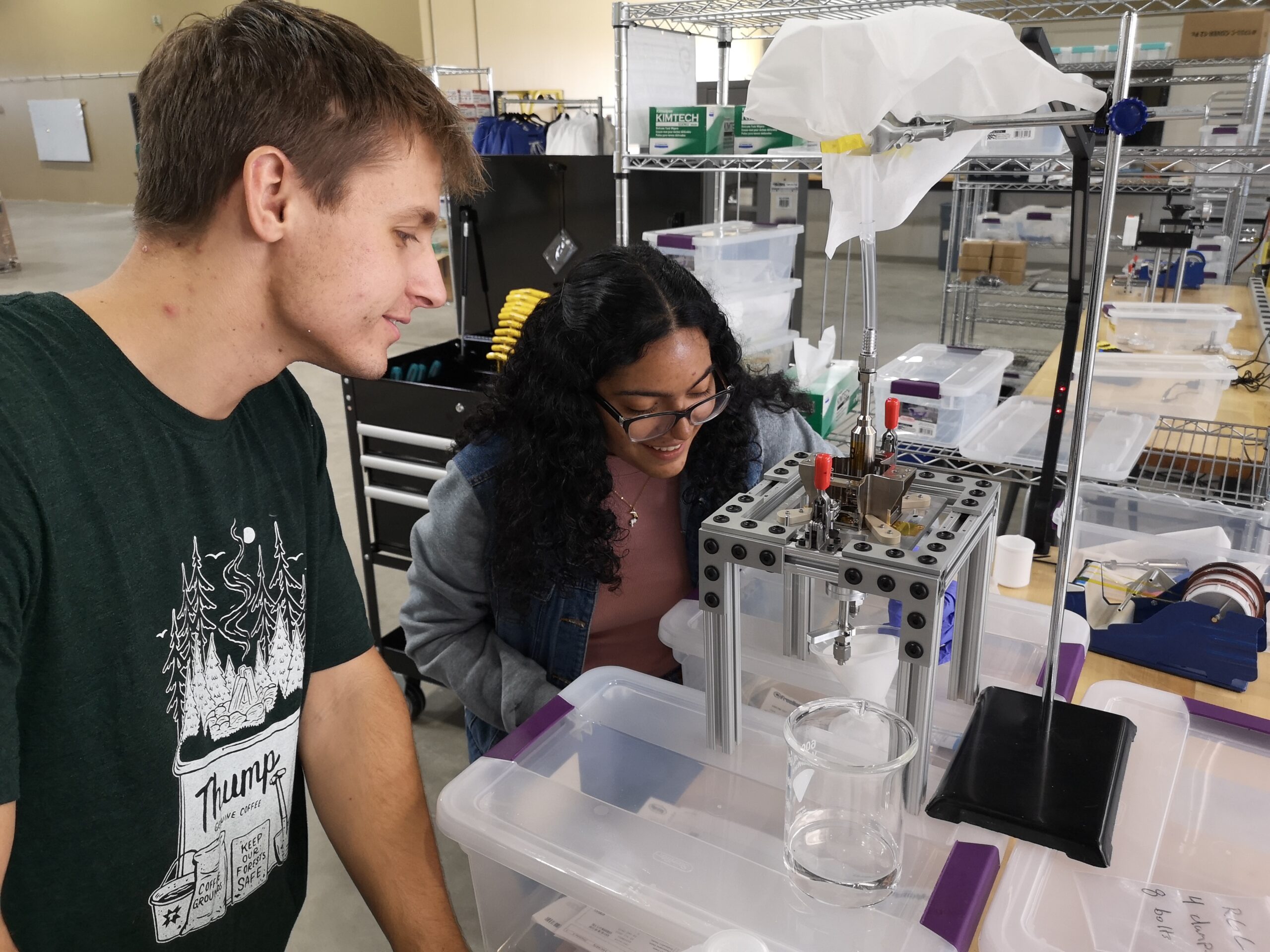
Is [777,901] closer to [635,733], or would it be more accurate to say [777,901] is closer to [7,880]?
[635,733]

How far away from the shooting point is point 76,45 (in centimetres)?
735

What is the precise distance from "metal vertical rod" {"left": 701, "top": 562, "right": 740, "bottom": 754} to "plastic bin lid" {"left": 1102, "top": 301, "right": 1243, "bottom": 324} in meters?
2.12

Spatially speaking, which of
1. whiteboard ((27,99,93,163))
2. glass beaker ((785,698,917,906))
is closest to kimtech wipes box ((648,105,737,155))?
A: glass beaker ((785,698,917,906))

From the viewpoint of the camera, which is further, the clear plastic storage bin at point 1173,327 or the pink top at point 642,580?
the clear plastic storage bin at point 1173,327

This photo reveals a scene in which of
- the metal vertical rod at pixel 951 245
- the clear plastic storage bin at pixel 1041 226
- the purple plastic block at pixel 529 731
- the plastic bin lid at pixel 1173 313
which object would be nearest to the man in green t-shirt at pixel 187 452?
the purple plastic block at pixel 529 731

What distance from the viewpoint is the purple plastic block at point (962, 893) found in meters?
0.62

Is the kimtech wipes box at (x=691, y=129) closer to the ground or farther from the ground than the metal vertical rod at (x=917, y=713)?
farther from the ground

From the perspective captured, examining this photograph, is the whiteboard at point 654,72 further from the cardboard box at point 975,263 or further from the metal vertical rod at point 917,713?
the cardboard box at point 975,263

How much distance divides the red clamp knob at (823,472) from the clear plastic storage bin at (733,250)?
1.35 meters

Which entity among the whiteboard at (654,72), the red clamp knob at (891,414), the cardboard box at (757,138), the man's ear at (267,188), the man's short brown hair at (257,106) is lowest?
the red clamp knob at (891,414)

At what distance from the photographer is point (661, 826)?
730mm

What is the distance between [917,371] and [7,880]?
184cm

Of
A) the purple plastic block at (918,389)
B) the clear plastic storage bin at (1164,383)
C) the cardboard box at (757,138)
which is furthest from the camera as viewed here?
the clear plastic storage bin at (1164,383)

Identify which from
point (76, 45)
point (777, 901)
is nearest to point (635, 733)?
point (777, 901)
